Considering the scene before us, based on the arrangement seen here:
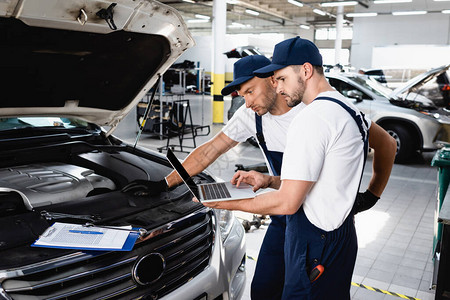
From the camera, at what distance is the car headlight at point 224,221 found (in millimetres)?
2123

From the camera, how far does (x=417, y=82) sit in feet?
23.0

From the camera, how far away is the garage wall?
18.0 m

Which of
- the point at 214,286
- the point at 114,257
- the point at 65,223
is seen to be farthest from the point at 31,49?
the point at 214,286

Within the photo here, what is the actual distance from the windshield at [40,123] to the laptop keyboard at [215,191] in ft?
4.82

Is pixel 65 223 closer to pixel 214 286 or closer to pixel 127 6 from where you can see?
pixel 214 286

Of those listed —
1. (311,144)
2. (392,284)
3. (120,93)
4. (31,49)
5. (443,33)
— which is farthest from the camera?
(443,33)

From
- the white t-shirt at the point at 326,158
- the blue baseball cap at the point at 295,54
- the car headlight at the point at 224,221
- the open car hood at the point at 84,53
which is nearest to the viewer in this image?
the white t-shirt at the point at 326,158

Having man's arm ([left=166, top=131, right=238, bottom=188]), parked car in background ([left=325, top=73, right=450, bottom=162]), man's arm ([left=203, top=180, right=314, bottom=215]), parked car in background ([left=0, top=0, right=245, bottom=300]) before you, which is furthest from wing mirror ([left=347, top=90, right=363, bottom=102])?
man's arm ([left=203, top=180, right=314, bottom=215])

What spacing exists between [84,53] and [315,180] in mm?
1549

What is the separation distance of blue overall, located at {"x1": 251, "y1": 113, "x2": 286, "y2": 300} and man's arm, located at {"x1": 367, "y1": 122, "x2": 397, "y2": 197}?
48 centimetres

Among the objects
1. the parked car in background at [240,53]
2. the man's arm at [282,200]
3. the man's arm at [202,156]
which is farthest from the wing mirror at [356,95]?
the man's arm at [282,200]

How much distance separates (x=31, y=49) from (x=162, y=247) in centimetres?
127

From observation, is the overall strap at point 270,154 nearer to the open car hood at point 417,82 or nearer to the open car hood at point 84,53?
the open car hood at point 84,53

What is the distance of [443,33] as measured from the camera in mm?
17938
